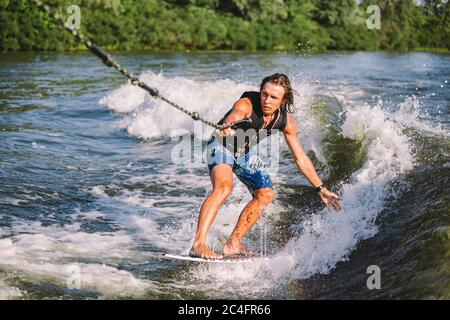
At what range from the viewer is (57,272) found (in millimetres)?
5480

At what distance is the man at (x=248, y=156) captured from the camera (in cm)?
561

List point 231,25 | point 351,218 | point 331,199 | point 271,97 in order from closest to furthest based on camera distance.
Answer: point 271,97
point 331,199
point 351,218
point 231,25

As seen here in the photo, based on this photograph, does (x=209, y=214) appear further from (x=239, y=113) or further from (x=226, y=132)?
(x=239, y=113)

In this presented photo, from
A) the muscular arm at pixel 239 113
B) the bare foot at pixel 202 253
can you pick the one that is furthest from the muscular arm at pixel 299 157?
the bare foot at pixel 202 253

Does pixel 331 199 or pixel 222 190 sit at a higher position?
pixel 222 190

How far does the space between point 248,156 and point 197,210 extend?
2.13m

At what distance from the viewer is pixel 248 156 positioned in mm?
6121

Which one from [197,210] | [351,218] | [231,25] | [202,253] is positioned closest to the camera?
[202,253]

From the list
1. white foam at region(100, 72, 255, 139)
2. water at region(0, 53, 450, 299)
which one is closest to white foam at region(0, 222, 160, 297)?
water at region(0, 53, 450, 299)

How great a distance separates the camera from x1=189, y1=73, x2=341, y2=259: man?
18.4ft

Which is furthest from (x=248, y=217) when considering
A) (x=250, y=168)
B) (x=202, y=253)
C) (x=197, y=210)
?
(x=197, y=210)

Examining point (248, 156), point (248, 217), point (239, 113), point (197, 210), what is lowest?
point (197, 210)

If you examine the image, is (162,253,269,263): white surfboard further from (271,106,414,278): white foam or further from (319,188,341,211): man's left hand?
(319,188,341,211): man's left hand
